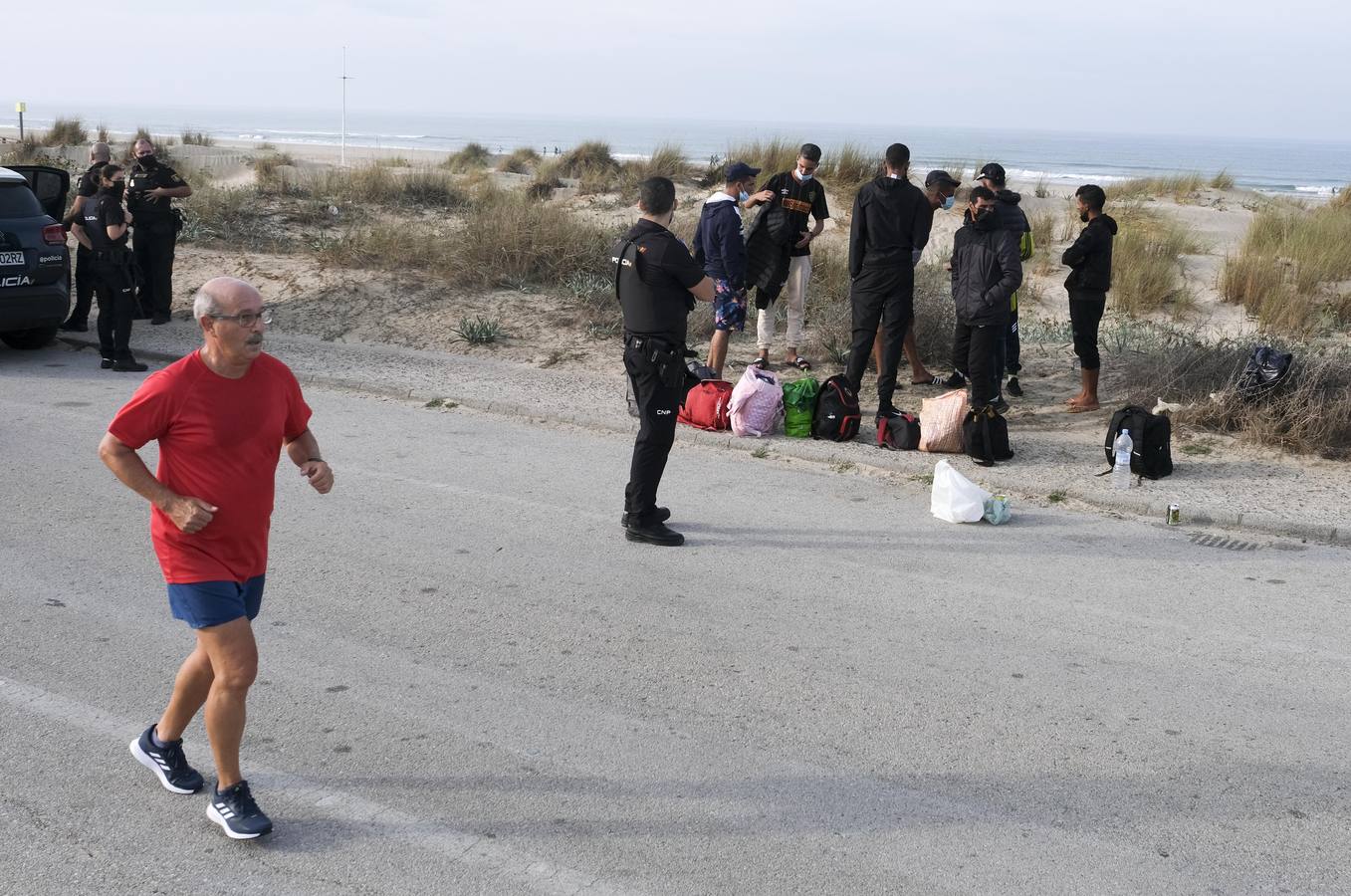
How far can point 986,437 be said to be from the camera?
887cm

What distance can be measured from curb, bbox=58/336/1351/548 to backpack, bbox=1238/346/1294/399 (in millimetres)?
2035

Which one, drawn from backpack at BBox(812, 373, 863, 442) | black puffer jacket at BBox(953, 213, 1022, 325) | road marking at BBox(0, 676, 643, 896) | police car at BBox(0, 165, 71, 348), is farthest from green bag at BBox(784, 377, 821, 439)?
police car at BBox(0, 165, 71, 348)

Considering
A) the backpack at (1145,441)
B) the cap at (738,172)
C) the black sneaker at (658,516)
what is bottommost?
the black sneaker at (658,516)

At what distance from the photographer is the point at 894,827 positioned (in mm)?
4117

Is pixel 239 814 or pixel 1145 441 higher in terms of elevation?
pixel 1145 441

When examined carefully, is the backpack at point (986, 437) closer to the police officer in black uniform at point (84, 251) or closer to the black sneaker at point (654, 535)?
the black sneaker at point (654, 535)

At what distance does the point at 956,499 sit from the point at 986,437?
4.47ft

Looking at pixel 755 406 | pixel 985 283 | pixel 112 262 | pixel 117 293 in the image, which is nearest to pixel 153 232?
pixel 112 262

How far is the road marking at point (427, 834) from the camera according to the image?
377cm

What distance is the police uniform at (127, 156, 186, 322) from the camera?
1322cm

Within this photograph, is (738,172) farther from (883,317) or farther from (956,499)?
(956,499)

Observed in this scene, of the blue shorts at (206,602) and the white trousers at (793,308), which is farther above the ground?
the white trousers at (793,308)

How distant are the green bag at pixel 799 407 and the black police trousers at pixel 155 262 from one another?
748 cm

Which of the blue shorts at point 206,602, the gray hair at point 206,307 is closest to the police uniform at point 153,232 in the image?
the gray hair at point 206,307
